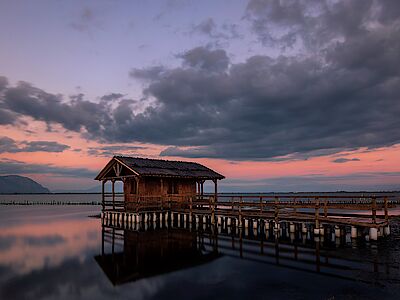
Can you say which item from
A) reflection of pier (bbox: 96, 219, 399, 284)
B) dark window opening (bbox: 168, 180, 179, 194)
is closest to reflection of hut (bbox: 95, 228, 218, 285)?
reflection of pier (bbox: 96, 219, 399, 284)

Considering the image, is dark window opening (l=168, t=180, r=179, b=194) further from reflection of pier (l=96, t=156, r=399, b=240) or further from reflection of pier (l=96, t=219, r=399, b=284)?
reflection of pier (l=96, t=219, r=399, b=284)

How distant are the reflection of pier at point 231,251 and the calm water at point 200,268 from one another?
5cm

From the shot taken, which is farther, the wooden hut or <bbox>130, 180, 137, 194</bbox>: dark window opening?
<bbox>130, 180, 137, 194</bbox>: dark window opening

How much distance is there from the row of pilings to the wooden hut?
1.13 metres

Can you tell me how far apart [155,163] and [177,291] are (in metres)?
24.5

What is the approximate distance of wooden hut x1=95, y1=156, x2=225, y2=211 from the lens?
105 ft

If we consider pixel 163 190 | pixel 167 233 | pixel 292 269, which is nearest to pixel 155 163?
pixel 163 190

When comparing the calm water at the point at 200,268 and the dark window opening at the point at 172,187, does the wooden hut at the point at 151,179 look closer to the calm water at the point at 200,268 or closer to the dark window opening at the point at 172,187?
the dark window opening at the point at 172,187

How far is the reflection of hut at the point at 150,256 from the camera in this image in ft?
47.2

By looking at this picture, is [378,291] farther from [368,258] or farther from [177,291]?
[177,291]

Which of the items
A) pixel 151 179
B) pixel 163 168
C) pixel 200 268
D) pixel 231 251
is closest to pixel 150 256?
pixel 200 268

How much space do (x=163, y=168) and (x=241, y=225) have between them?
1165cm

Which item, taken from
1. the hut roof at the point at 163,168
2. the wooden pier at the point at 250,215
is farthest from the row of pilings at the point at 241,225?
the hut roof at the point at 163,168

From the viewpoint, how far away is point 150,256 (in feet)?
56.8
